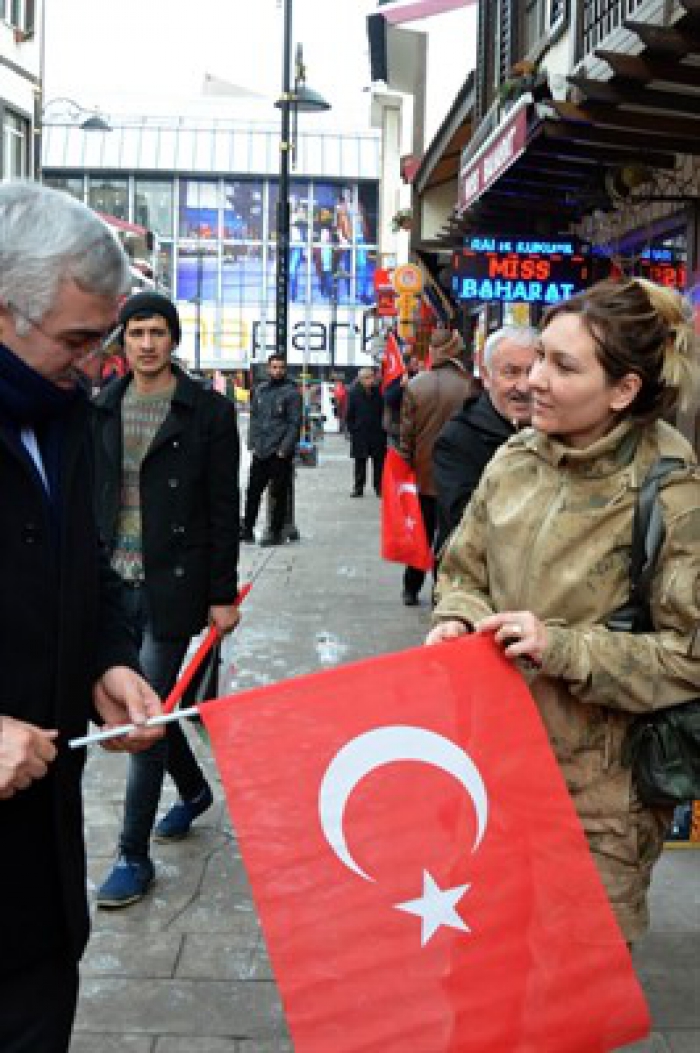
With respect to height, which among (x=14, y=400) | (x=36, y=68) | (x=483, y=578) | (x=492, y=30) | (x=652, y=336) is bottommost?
(x=483, y=578)

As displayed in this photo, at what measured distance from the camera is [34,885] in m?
2.22

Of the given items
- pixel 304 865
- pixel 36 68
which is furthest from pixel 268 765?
pixel 36 68

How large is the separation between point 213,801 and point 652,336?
11.4 feet

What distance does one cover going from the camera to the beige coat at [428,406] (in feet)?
29.1

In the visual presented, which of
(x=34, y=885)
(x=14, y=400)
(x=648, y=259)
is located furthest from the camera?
(x=648, y=259)

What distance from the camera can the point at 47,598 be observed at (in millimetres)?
2178

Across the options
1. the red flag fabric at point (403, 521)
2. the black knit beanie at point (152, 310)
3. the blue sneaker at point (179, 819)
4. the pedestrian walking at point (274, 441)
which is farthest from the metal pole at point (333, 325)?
the black knit beanie at point (152, 310)

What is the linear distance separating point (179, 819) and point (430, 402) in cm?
460

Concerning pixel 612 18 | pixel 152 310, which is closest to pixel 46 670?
pixel 152 310

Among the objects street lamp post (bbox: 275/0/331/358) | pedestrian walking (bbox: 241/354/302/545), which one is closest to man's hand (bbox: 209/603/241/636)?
pedestrian walking (bbox: 241/354/302/545)

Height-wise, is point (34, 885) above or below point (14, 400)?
below

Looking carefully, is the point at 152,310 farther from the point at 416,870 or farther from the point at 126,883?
the point at 416,870

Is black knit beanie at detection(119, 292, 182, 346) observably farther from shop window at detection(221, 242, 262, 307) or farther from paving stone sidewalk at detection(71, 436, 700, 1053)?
shop window at detection(221, 242, 262, 307)

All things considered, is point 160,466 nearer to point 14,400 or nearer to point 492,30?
point 14,400
